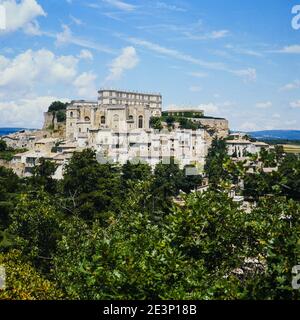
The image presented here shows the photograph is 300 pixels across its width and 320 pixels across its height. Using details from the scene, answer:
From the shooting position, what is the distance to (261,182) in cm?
1011

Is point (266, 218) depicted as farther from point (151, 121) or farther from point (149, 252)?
point (151, 121)

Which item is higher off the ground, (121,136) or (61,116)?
(61,116)

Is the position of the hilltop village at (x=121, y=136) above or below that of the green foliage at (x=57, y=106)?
below

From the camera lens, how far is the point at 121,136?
6588cm

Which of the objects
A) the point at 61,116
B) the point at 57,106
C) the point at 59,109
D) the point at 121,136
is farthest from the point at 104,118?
the point at 57,106

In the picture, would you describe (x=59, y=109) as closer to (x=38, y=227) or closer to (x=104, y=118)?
(x=104, y=118)

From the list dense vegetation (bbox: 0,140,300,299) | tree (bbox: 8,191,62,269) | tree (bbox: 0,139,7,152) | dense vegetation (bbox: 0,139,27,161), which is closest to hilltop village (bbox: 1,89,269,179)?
dense vegetation (bbox: 0,139,27,161)

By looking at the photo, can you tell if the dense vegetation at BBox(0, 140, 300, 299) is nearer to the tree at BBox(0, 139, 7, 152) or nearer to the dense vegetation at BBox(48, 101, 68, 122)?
the tree at BBox(0, 139, 7, 152)

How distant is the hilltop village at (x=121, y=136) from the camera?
61.8 meters

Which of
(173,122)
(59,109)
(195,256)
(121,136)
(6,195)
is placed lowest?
(6,195)

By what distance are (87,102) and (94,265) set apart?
7768cm

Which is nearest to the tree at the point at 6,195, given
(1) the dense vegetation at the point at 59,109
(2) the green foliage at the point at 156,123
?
(2) the green foliage at the point at 156,123

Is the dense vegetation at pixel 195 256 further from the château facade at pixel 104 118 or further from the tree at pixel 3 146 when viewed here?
the château facade at pixel 104 118
